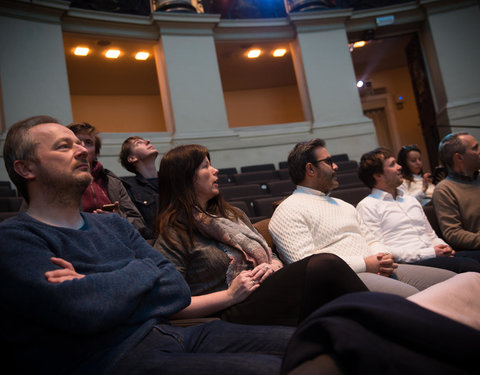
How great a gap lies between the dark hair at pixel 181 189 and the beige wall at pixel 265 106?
8588 millimetres

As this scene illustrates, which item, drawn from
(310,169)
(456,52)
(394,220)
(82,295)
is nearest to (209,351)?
(82,295)

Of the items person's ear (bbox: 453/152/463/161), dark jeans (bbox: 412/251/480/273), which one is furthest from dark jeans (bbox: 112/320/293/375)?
person's ear (bbox: 453/152/463/161)

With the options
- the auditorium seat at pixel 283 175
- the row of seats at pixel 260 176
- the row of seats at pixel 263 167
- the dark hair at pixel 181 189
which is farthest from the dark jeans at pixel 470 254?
the row of seats at pixel 263 167

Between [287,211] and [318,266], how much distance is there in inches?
28.3

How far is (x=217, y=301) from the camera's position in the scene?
1.24m

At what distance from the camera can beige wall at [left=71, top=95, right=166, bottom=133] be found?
29.7 feet

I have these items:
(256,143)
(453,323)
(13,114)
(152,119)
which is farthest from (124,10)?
(453,323)

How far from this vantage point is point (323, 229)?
1.79m

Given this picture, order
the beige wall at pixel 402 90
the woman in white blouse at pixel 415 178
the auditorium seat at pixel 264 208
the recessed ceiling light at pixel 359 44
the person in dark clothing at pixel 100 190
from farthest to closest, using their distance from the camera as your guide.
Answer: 1. the beige wall at pixel 402 90
2. the recessed ceiling light at pixel 359 44
3. the woman in white blouse at pixel 415 178
4. the auditorium seat at pixel 264 208
5. the person in dark clothing at pixel 100 190

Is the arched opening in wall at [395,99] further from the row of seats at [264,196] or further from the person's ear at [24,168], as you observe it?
the person's ear at [24,168]

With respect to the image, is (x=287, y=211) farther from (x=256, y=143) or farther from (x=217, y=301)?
(x=256, y=143)

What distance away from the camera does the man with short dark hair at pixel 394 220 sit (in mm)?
2045

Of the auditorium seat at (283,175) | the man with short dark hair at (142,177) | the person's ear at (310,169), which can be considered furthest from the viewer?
the auditorium seat at (283,175)

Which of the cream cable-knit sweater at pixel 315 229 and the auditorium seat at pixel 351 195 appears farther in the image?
the auditorium seat at pixel 351 195
